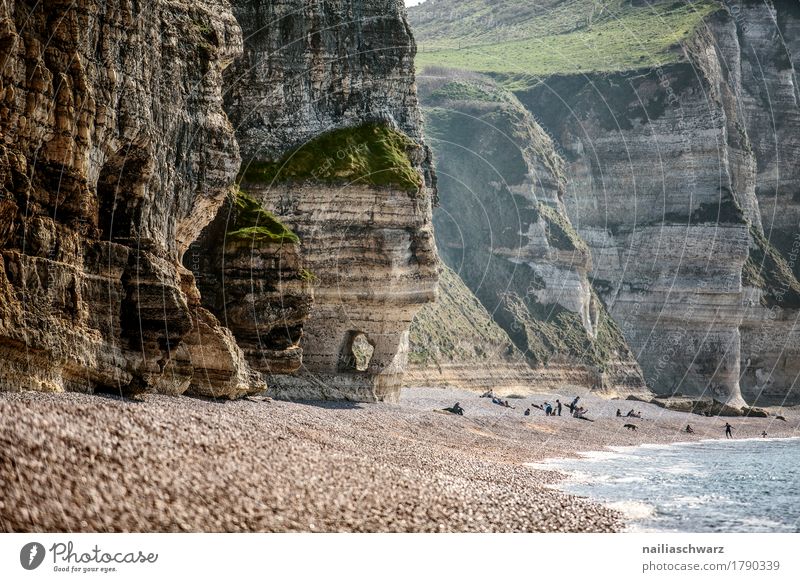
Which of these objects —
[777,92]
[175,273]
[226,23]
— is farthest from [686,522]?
[777,92]

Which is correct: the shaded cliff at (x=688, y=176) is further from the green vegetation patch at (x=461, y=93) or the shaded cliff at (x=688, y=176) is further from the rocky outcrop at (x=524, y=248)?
the green vegetation patch at (x=461, y=93)

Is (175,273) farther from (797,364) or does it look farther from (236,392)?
(797,364)

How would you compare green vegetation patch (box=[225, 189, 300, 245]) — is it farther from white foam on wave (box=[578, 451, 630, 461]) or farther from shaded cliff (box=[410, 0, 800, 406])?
shaded cliff (box=[410, 0, 800, 406])

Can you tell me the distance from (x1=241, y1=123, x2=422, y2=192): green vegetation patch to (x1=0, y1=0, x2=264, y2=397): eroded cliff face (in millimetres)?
9005

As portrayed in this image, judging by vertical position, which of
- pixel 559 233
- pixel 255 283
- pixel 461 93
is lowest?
pixel 255 283

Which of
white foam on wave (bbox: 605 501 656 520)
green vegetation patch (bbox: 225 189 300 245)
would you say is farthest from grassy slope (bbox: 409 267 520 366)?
white foam on wave (bbox: 605 501 656 520)

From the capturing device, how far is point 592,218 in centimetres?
12000

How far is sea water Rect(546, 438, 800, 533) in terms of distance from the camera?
28641 millimetres

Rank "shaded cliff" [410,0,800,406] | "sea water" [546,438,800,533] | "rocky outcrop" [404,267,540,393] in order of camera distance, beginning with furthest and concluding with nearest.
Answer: "shaded cliff" [410,0,800,406]
"rocky outcrop" [404,267,540,393]
"sea water" [546,438,800,533]

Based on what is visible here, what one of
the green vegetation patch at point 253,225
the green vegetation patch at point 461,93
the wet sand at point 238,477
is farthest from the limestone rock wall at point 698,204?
the wet sand at point 238,477

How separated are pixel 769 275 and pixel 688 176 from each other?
40.8 feet

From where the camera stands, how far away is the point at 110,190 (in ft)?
101

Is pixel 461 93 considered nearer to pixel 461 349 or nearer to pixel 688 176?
pixel 688 176
